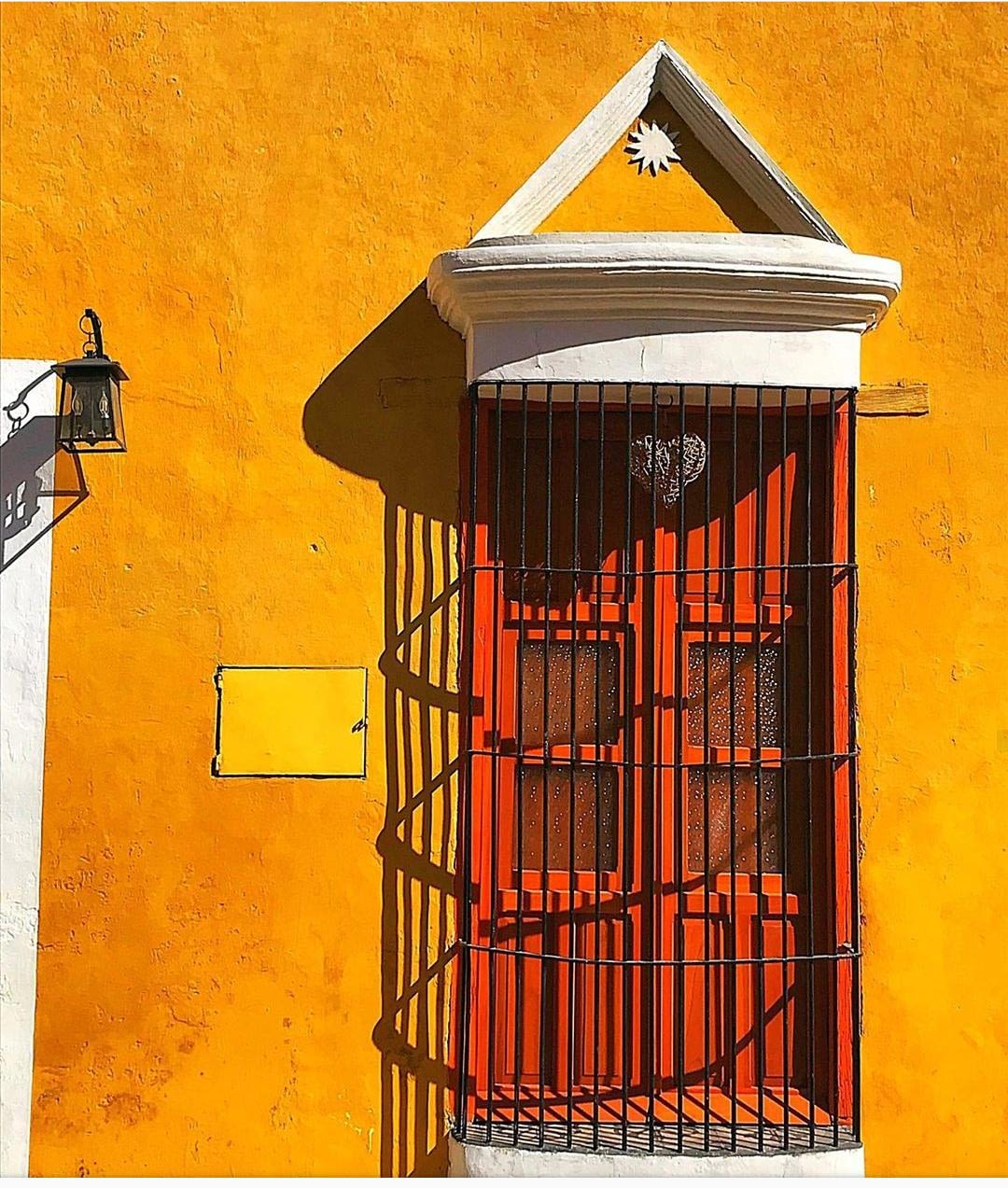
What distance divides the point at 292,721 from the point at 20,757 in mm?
804

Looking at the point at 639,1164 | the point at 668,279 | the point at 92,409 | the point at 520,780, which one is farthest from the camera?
A: the point at 520,780

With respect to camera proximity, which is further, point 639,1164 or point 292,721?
point 292,721

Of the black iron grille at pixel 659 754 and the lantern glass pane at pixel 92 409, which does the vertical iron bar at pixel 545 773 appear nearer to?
the black iron grille at pixel 659 754

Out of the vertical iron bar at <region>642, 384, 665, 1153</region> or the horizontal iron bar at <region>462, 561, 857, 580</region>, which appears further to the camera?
the vertical iron bar at <region>642, 384, 665, 1153</region>

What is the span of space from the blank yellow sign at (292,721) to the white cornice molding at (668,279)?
1158mm

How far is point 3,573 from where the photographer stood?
13.7ft

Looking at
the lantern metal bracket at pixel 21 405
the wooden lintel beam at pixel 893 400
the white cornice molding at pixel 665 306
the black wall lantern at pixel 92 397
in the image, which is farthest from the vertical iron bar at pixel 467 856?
the lantern metal bracket at pixel 21 405

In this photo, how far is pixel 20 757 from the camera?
4129 mm

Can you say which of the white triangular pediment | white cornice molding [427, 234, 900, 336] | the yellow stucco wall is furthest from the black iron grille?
the white triangular pediment

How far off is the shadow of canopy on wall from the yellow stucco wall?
0.04 ft

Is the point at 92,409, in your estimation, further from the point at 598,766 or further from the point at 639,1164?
the point at 639,1164

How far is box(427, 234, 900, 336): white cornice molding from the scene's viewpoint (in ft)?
12.9

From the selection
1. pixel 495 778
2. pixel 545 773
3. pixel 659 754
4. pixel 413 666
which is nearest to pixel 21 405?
pixel 413 666

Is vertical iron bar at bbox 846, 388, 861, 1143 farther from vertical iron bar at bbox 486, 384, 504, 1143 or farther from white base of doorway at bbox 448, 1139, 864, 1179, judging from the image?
vertical iron bar at bbox 486, 384, 504, 1143
